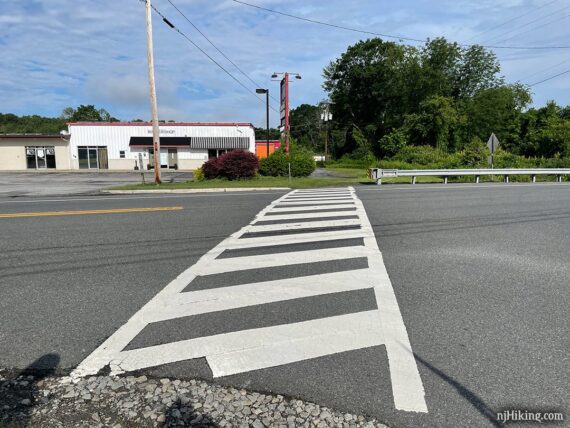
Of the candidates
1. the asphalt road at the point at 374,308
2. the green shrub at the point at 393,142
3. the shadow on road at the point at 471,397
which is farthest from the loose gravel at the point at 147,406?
the green shrub at the point at 393,142

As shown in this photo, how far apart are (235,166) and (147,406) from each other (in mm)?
21888

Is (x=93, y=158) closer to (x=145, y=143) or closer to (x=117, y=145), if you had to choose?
(x=117, y=145)

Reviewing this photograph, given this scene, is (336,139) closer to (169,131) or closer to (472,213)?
(169,131)

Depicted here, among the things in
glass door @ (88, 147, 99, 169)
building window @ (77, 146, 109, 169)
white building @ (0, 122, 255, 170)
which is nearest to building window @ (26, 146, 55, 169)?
white building @ (0, 122, 255, 170)

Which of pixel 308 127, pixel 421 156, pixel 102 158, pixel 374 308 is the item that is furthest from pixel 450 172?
pixel 308 127

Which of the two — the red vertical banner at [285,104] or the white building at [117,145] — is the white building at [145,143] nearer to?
the white building at [117,145]

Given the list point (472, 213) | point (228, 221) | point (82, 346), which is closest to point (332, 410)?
point (82, 346)

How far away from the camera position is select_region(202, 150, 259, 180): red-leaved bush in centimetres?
2420

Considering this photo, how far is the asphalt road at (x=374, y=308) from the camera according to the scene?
2945 mm

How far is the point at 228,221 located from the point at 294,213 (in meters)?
2.09

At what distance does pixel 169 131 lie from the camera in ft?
149
